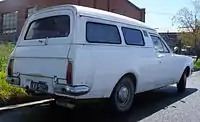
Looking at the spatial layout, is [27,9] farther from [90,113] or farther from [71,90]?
[71,90]

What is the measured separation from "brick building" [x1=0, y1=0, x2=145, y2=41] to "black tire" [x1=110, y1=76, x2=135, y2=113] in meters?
17.4

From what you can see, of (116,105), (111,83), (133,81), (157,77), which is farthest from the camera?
(157,77)

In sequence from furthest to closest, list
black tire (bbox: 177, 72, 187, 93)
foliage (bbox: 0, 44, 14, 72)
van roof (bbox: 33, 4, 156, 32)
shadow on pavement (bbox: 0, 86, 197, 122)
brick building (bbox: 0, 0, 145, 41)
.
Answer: brick building (bbox: 0, 0, 145, 41) → black tire (bbox: 177, 72, 187, 93) → foliage (bbox: 0, 44, 14, 72) → shadow on pavement (bbox: 0, 86, 197, 122) → van roof (bbox: 33, 4, 156, 32)

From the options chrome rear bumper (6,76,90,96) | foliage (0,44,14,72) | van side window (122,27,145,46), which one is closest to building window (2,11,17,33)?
foliage (0,44,14,72)

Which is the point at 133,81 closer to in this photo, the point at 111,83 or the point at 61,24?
the point at 111,83

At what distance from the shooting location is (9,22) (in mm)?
29281

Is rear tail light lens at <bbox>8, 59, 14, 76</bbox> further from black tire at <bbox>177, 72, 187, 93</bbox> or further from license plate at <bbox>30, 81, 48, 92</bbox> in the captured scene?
black tire at <bbox>177, 72, 187, 93</bbox>

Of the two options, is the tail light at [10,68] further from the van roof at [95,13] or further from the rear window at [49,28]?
the van roof at [95,13]

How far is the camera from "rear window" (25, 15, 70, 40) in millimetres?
4709

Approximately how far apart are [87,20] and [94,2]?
19382mm

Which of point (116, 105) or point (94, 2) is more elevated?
point (94, 2)

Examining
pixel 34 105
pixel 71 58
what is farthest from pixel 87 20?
pixel 34 105

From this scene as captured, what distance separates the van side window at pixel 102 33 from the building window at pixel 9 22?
956 inches

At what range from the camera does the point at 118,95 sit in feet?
17.2
